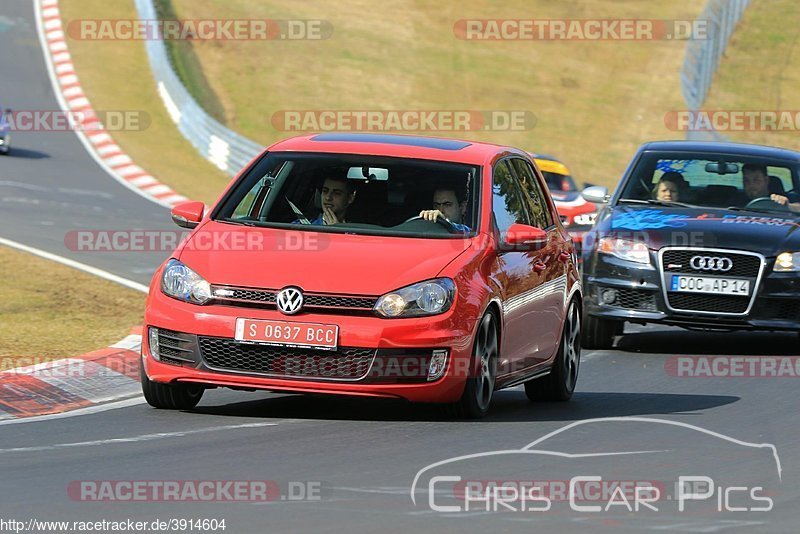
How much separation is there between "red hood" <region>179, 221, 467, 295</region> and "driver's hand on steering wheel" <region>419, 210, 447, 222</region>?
306 mm

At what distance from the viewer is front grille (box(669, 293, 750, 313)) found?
13375 mm

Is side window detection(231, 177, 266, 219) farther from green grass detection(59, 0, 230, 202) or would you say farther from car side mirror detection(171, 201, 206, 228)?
green grass detection(59, 0, 230, 202)

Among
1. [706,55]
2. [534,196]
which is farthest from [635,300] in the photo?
[706,55]

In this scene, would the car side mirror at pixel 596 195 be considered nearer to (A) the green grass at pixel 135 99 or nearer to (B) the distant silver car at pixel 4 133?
(A) the green grass at pixel 135 99

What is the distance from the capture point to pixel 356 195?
982cm

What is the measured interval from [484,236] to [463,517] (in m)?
3.17

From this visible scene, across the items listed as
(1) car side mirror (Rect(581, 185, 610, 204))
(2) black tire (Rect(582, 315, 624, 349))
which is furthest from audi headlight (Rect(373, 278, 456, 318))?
(1) car side mirror (Rect(581, 185, 610, 204))

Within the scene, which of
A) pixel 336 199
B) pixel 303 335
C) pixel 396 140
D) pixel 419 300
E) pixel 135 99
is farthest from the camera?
pixel 135 99

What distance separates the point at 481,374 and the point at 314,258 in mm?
1076

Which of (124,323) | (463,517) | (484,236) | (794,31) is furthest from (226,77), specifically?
(463,517)

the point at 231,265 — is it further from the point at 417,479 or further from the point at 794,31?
the point at 794,31

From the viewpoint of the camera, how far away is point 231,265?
884 centimetres

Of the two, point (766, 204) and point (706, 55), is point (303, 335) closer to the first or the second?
point (766, 204)

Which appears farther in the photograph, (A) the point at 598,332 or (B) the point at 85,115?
(B) the point at 85,115
